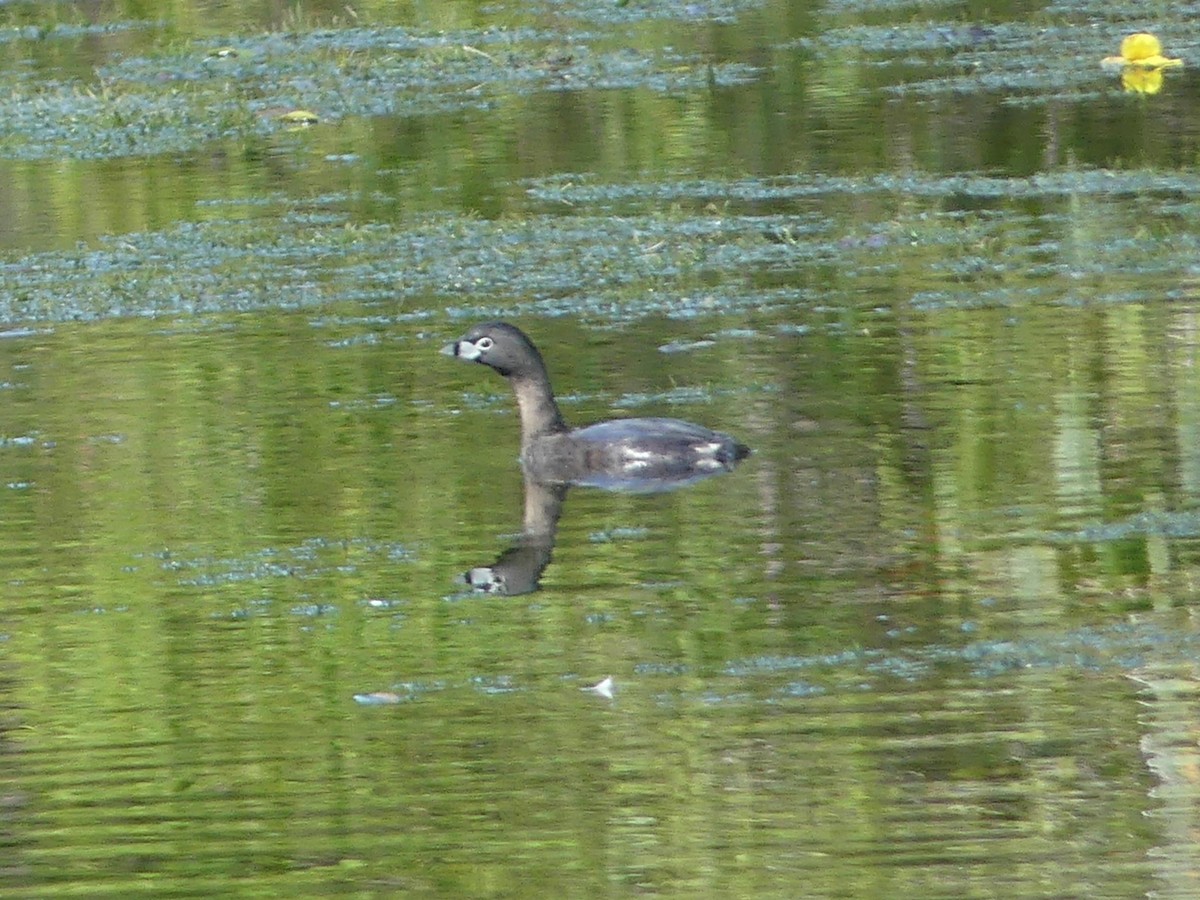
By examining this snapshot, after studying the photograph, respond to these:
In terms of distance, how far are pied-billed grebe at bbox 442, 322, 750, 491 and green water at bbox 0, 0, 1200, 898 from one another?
0.12 meters

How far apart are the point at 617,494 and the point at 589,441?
0.89 ft

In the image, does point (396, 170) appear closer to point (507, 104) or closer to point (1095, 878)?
point (507, 104)

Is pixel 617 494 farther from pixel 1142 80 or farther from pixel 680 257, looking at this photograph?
pixel 1142 80

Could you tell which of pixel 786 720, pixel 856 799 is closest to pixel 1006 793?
pixel 856 799

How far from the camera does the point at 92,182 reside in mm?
15602

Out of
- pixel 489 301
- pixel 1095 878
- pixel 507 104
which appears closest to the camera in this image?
pixel 1095 878

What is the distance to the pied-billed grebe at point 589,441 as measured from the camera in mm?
9180

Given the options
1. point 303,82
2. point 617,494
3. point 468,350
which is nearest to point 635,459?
point 617,494

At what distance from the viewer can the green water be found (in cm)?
598

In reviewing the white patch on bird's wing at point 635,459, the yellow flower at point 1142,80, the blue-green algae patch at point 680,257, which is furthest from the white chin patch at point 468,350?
the yellow flower at point 1142,80

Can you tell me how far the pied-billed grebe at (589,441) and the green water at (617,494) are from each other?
0.12 m

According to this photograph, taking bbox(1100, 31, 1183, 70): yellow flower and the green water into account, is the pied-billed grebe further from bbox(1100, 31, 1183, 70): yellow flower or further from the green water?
bbox(1100, 31, 1183, 70): yellow flower

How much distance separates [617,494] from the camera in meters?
9.34

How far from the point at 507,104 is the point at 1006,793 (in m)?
11.8
